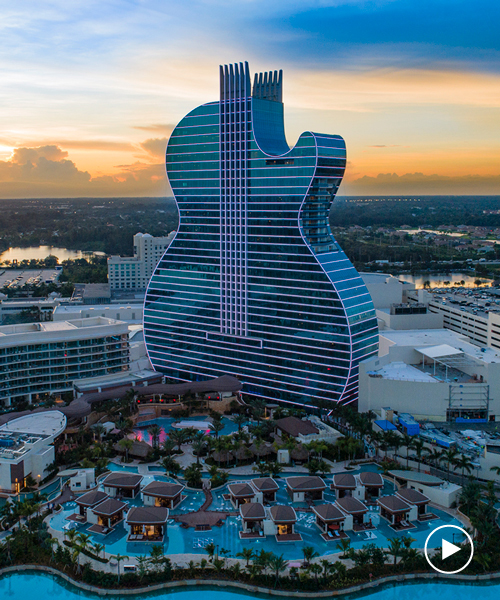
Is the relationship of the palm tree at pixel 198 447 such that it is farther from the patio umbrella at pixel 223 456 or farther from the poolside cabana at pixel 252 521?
the poolside cabana at pixel 252 521

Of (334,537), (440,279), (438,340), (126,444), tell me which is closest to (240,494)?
(334,537)

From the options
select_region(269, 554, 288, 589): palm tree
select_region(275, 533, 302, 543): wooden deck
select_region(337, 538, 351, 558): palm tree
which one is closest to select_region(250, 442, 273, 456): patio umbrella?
select_region(275, 533, 302, 543): wooden deck

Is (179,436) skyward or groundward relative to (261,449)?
skyward

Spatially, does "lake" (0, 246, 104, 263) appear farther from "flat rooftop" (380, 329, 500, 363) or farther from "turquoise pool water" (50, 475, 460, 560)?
"turquoise pool water" (50, 475, 460, 560)

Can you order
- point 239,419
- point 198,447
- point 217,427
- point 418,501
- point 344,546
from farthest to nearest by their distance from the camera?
point 239,419 < point 217,427 < point 198,447 < point 418,501 < point 344,546

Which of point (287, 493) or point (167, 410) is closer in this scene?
point (287, 493)

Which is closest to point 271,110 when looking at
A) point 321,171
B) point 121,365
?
point 321,171

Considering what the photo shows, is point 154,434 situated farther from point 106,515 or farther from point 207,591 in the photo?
point 207,591

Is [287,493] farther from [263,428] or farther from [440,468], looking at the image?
[440,468]
